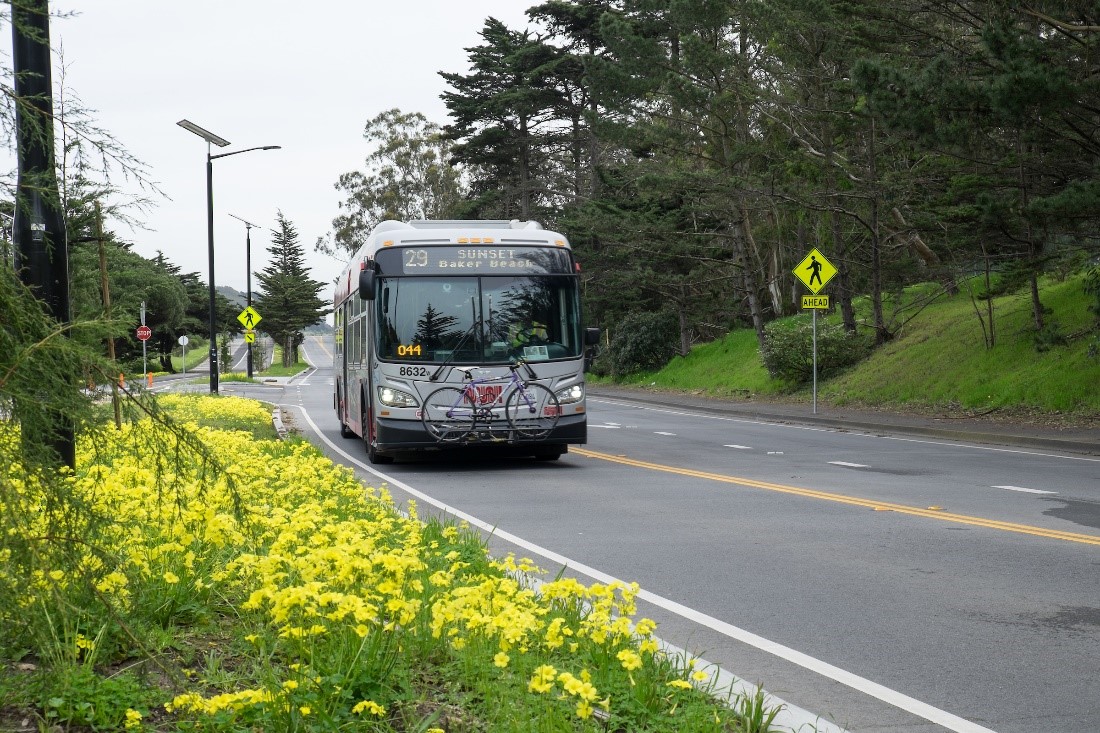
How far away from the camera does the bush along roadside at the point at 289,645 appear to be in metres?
4.05

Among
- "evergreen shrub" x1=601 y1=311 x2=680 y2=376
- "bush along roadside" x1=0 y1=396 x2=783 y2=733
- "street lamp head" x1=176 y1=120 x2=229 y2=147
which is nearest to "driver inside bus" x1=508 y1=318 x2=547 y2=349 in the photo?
"bush along roadside" x1=0 y1=396 x2=783 y2=733

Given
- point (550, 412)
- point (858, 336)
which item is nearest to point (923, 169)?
point (858, 336)

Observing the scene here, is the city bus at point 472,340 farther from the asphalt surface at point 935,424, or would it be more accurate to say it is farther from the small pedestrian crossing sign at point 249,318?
the small pedestrian crossing sign at point 249,318

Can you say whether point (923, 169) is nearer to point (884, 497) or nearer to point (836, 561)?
point (884, 497)

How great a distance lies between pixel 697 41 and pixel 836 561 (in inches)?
1110

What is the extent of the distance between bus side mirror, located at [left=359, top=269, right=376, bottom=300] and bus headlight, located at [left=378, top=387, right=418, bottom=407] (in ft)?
4.04

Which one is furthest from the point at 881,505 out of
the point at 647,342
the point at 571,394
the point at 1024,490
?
the point at 647,342

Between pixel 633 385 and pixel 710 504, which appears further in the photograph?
pixel 633 385

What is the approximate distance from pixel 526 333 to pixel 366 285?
7.24ft

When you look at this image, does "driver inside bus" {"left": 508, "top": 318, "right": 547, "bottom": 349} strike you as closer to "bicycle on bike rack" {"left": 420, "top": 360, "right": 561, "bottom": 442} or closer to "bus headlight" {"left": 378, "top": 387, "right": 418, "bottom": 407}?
"bicycle on bike rack" {"left": 420, "top": 360, "right": 561, "bottom": 442}

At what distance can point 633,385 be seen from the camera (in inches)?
1816

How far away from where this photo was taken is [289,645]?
4844 millimetres

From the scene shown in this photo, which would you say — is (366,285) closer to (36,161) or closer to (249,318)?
(36,161)

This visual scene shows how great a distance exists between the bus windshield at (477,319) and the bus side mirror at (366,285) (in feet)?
0.77
